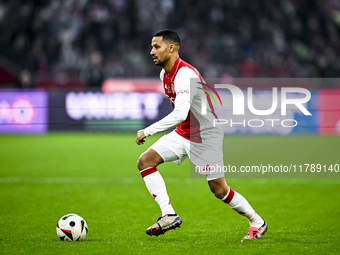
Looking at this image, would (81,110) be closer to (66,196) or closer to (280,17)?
(66,196)

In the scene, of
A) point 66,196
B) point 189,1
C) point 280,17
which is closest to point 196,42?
point 189,1

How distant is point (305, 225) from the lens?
4984mm

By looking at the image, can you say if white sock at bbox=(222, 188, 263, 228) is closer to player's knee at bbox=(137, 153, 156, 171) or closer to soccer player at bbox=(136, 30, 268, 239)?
soccer player at bbox=(136, 30, 268, 239)

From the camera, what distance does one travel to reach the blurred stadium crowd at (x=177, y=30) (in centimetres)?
1728

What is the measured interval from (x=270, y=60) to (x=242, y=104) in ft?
15.6

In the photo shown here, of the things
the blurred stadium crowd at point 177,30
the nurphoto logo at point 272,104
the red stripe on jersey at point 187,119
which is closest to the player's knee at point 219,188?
the red stripe on jersey at point 187,119

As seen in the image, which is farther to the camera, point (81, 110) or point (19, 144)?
point (81, 110)

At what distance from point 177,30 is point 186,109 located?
1500cm

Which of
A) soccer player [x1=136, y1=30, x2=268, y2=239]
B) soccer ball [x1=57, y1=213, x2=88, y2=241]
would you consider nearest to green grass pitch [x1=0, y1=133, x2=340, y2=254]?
soccer ball [x1=57, y1=213, x2=88, y2=241]

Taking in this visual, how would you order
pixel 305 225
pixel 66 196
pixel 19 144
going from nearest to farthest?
pixel 305 225, pixel 66 196, pixel 19 144

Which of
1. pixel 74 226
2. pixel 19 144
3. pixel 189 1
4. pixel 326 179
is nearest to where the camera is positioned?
pixel 74 226

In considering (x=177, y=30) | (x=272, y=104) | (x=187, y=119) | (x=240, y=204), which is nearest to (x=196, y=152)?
(x=187, y=119)

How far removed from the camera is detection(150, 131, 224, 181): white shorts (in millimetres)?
4258

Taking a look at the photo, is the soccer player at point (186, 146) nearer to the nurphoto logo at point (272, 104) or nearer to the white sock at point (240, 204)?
the white sock at point (240, 204)
